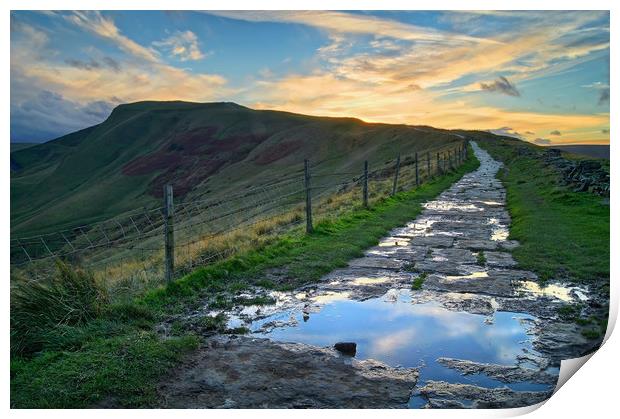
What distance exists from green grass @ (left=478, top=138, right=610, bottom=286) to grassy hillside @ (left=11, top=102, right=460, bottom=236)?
2027 inches

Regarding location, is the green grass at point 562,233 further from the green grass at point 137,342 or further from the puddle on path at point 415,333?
the green grass at point 137,342

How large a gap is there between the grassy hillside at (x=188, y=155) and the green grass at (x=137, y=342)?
193 feet

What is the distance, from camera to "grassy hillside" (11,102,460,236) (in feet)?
271

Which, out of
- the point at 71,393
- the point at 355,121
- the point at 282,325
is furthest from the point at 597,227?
the point at 355,121

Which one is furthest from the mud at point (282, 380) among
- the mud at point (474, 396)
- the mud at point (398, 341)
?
the mud at point (474, 396)

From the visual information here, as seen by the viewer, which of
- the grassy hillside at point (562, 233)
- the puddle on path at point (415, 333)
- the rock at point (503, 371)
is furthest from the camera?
the grassy hillside at point (562, 233)

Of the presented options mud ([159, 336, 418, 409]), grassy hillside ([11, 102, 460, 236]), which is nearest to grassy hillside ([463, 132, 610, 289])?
mud ([159, 336, 418, 409])

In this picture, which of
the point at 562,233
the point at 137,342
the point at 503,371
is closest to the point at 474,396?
the point at 503,371

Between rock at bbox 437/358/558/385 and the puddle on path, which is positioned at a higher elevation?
the puddle on path

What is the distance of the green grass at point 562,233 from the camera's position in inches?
380

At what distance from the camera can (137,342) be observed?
6.02 metres

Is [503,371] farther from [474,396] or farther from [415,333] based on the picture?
[415,333]

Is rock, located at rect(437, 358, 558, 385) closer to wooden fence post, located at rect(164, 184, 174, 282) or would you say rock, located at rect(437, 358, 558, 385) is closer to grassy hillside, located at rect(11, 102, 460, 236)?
wooden fence post, located at rect(164, 184, 174, 282)

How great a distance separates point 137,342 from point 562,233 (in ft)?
35.8
